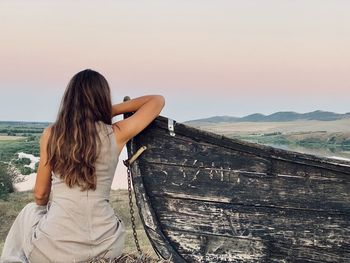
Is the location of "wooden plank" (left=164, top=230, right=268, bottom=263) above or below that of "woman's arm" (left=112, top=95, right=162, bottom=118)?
below

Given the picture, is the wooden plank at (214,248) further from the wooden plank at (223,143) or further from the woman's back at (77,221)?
the woman's back at (77,221)

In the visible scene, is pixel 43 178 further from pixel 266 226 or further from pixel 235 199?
pixel 266 226

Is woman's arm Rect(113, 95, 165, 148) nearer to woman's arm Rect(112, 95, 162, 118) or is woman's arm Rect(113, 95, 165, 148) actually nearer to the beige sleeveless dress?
woman's arm Rect(112, 95, 162, 118)

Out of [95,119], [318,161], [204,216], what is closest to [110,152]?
[95,119]

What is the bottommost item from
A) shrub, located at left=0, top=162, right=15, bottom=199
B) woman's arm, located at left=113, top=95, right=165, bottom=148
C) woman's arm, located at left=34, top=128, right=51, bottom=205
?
shrub, located at left=0, top=162, right=15, bottom=199

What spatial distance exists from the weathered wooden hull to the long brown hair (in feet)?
2.39

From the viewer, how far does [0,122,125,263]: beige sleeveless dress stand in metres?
4.06

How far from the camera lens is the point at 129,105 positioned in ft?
14.4

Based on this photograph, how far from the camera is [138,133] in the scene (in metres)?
4.57

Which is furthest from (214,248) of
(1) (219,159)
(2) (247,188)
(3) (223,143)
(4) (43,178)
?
(4) (43,178)

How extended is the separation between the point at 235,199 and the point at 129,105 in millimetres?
1203

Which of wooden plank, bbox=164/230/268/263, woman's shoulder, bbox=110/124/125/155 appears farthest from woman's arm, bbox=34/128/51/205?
wooden plank, bbox=164/230/268/263

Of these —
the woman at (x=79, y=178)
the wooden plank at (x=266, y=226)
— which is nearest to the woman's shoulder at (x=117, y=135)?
the woman at (x=79, y=178)

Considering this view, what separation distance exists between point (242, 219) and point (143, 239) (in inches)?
249
